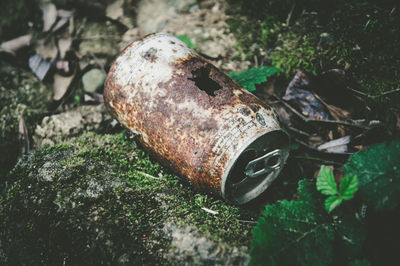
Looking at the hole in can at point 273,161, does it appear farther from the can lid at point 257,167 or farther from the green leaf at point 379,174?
the green leaf at point 379,174

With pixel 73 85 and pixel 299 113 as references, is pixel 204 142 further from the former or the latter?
pixel 73 85

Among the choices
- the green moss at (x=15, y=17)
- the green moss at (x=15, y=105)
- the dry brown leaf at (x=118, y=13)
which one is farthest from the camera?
the dry brown leaf at (x=118, y=13)

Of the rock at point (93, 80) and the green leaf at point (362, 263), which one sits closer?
the green leaf at point (362, 263)

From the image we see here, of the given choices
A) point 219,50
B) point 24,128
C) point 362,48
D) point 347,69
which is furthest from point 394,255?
point 24,128

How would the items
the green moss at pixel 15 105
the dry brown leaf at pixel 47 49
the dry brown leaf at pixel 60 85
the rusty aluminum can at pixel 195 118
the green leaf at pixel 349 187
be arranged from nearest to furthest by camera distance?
1. the green leaf at pixel 349 187
2. the rusty aluminum can at pixel 195 118
3. the green moss at pixel 15 105
4. the dry brown leaf at pixel 60 85
5. the dry brown leaf at pixel 47 49

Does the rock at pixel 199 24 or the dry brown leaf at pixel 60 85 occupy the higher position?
the rock at pixel 199 24

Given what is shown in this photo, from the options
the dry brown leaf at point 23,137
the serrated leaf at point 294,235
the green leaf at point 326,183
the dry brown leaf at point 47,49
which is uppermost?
the dry brown leaf at point 47,49

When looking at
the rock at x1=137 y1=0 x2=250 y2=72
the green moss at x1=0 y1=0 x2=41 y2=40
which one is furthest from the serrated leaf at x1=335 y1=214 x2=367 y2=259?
the green moss at x1=0 y1=0 x2=41 y2=40

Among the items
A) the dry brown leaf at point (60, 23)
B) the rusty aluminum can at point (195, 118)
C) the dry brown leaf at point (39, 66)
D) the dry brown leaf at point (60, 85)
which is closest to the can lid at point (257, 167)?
the rusty aluminum can at point (195, 118)

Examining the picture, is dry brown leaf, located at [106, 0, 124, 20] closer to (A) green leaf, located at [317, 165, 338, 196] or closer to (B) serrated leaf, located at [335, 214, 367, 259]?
(A) green leaf, located at [317, 165, 338, 196]
